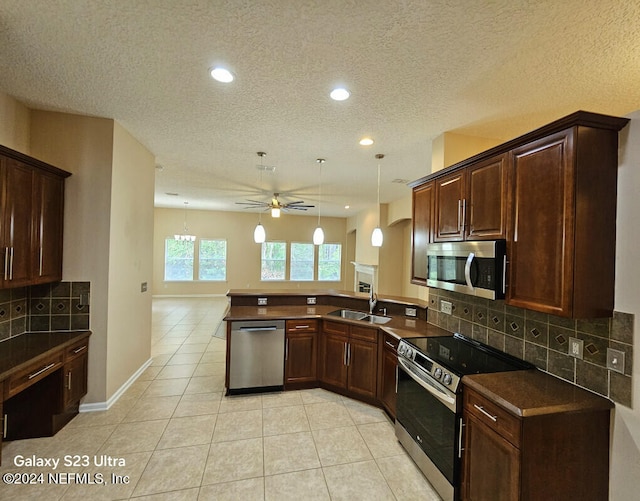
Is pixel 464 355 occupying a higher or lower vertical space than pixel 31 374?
higher

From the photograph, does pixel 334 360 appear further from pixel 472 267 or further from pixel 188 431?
pixel 472 267

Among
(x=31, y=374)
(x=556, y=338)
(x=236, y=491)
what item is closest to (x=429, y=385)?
(x=556, y=338)

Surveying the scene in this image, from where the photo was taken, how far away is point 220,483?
2047 millimetres

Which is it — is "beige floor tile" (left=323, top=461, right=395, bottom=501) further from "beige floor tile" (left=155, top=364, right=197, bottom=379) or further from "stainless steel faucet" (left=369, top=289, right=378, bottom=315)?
"beige floor tile" (left=155, top=364, right=197, bottom=379)

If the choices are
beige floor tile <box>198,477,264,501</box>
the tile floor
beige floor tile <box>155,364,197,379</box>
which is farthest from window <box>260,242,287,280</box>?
beige floor tile <box>198,477,264,501</box>

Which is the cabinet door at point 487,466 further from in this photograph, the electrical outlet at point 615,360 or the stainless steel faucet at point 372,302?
the stainless steel faucet at point 372,302

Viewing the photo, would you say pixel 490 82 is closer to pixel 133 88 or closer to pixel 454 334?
pixel 454 334

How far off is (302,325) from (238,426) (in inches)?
47.3

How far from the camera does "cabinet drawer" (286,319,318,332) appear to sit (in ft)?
11.1

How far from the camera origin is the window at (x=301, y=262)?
34.4 ft

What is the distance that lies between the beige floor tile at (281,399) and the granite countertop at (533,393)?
81.1 inches

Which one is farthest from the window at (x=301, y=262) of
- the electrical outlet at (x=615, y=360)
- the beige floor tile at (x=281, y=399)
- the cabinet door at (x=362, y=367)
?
the electrical outlet at (x=615, y=360)

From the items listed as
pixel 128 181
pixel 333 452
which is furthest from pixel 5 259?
pixel 333 452

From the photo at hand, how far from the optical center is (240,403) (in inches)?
124
